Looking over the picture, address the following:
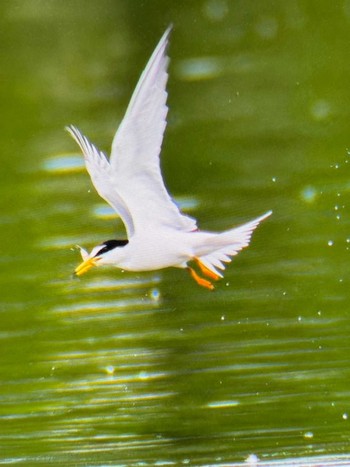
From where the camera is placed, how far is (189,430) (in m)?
1.48

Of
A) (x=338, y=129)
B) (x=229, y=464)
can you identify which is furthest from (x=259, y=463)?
(x=338, y=129)

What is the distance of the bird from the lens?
1.17 m

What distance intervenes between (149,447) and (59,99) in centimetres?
56

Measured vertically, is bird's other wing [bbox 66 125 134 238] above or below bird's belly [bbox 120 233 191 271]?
above

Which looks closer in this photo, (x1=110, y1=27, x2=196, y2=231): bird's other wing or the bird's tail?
(x1=110, y1=27, x2=196, y2=231): bird's other wing

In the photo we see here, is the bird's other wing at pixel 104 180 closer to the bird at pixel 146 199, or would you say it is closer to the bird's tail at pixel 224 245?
the bird at pixel 146 199

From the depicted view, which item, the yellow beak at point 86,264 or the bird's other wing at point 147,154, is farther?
the yellow beak at point 86,264

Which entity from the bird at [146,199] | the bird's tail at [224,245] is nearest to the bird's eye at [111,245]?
the bird at [146,199]

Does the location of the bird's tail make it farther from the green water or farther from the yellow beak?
the yellow beak

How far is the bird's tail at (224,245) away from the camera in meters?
1.28

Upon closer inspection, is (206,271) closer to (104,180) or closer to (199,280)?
(199,280)

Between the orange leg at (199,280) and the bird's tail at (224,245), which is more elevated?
the bird's tail at (224,245)

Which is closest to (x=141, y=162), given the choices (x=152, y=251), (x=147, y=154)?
(x=147, y=154)

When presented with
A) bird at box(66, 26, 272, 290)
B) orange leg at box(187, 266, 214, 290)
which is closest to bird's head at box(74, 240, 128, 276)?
bird at box(66, 26, 272, 290)
